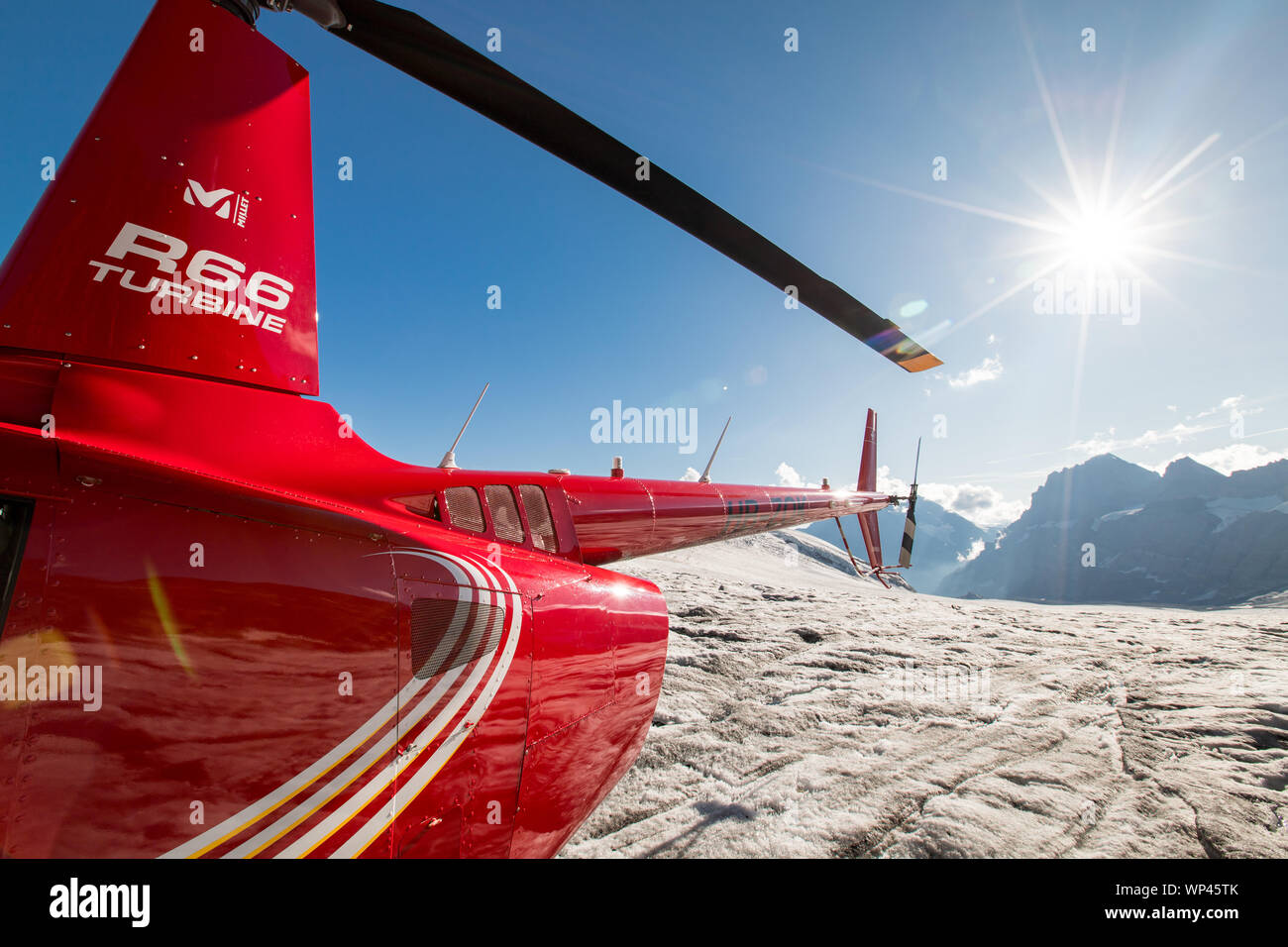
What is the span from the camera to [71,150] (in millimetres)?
2084

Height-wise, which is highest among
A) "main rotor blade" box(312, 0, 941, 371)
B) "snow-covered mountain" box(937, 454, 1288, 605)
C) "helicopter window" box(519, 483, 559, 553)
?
"main rotor blade" box(312, 0, 941, 371)

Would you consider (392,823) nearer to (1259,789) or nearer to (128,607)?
(128,607)

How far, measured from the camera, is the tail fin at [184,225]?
2.02 m

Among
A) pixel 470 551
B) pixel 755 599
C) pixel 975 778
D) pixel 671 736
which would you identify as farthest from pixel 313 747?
pixel 755 599

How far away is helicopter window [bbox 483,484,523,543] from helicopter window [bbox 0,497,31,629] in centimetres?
194

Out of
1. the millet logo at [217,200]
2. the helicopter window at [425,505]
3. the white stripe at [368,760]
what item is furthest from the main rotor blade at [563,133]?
the white stripe at [368,760]

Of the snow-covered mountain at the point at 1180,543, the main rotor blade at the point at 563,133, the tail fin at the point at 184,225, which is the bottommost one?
the snow-covered mountain at the point at 1180,543

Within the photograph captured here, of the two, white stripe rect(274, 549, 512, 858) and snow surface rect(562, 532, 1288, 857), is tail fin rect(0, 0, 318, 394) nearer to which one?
white stripe rect(274, 549, 512, 858)

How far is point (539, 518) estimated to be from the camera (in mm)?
3613

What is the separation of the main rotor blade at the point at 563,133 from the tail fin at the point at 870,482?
1024cm

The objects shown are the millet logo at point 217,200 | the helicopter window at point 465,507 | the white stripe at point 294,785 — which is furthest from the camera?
the helicopter window at point 465,507

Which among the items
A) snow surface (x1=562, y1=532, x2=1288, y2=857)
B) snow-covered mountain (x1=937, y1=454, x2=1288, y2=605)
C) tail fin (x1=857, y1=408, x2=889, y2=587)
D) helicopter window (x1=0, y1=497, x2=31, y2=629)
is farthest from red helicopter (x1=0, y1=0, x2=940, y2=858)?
snow-covered mountain (x1=937, y1=454, x2=1288, y2=605)

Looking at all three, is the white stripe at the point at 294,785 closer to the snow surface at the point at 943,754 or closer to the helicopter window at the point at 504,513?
the helicopter window at the point at 504,513

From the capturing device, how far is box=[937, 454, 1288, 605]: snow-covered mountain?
406 ft
